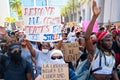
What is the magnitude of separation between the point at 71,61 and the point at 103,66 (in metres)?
2.16

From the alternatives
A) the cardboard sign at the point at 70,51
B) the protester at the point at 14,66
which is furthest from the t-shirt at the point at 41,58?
the cardboard sign at the point at 70,51

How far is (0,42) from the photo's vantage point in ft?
Result: 24.1

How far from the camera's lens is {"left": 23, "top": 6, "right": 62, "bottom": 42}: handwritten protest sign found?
4789 mm

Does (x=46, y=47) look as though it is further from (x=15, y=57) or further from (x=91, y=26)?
(x=91, y=26)

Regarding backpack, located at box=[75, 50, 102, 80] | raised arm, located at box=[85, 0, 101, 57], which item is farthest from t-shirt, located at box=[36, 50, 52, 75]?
raised arm, located at box=[85, 0, 101, 57]

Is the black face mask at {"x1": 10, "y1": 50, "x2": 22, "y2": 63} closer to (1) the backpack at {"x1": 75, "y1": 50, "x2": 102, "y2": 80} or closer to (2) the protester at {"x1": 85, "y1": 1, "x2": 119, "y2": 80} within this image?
(1) the backpack at {"x1": 75, "y1": 50, "x2": 102, "y2": 80}

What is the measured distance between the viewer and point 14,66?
4023 millimetres

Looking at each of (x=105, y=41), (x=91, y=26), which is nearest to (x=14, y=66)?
(x=91, y=26)

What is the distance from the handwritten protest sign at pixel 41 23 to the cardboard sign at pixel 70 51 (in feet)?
4.25

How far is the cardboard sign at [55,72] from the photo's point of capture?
3537 mm

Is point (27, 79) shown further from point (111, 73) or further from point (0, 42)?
point (0, 42)

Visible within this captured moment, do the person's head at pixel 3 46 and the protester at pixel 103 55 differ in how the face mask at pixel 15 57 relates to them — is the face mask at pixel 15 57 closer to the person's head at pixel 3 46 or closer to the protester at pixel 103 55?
the protester at pixel 103 55

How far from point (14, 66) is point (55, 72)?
77cm

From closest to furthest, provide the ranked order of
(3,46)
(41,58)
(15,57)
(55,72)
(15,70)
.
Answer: (55,72) < (15,70) < (15,57) < (41,58) < (3,46)
